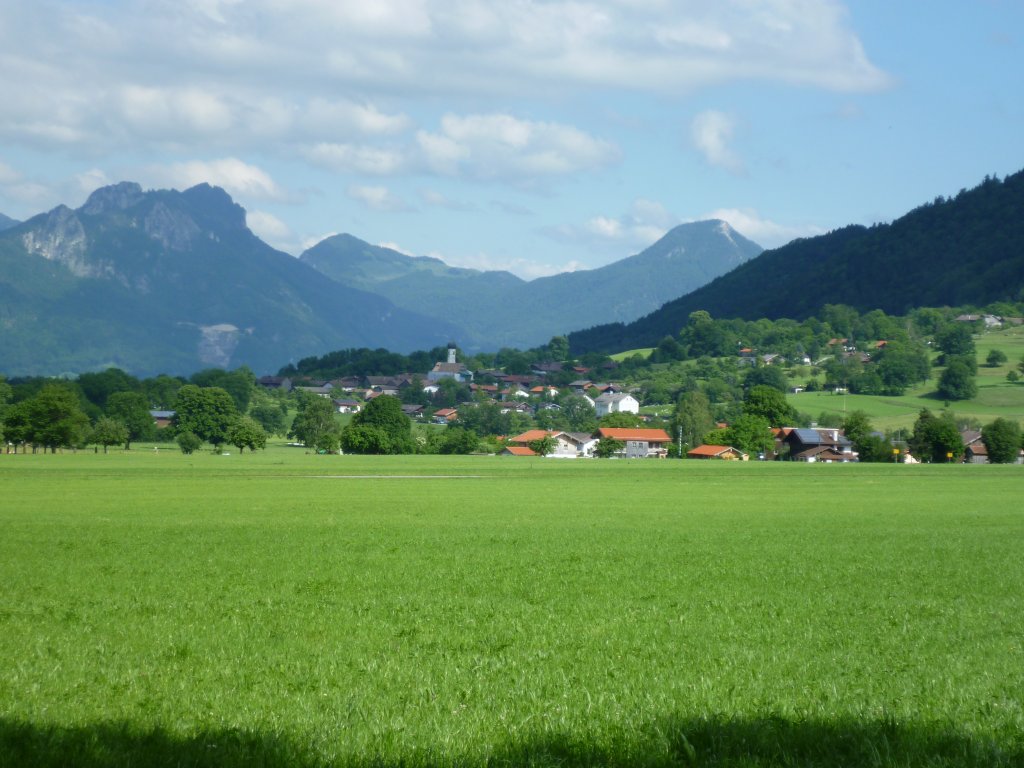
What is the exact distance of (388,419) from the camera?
146m

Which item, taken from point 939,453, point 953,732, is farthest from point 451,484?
point 939,453

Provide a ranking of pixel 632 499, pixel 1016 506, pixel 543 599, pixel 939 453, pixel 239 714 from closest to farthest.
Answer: pixel 239 714
pixel 543 599
pixel 1016 506
pixel 632 499
pixel 939 453

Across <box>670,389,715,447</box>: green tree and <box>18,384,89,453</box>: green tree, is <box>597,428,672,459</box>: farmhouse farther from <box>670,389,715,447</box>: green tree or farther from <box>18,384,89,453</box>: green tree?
<box>18,384,89,453</box>: green tree

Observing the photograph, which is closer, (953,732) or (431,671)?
(953,732)

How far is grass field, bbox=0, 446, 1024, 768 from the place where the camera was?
32.1ft

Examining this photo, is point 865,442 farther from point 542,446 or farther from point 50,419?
point 50,419

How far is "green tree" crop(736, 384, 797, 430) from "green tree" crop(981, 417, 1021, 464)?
36250 millimetres

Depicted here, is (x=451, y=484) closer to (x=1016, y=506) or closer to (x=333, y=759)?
(x=1016, y=506)

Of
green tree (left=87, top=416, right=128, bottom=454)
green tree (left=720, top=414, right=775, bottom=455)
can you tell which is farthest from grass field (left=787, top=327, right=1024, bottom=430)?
green tree (left=87, top=416, right=128, bottom=454)

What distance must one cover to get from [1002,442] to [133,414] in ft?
399

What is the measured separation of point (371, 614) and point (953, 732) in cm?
986

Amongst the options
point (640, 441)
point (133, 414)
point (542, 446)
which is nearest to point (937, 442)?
point (640, 441)

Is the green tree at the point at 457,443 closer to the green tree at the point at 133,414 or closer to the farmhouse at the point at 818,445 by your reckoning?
the farmhouse at the point at 818,445

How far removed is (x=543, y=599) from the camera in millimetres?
19297
